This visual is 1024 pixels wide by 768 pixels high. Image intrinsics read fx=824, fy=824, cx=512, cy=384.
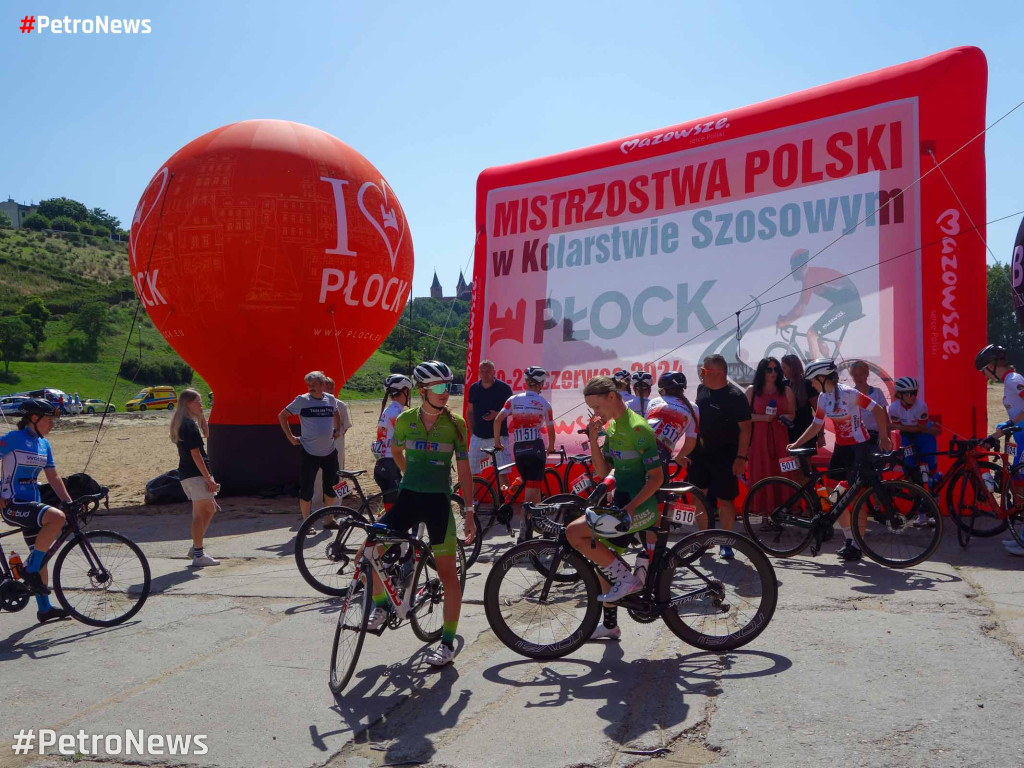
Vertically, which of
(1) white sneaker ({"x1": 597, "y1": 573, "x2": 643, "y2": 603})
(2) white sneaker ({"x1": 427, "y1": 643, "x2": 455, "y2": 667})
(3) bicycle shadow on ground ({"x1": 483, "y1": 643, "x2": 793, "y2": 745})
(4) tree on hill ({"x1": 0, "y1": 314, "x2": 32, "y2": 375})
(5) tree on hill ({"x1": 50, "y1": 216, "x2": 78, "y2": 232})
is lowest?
(3) bicycle shadow on ground ({"x1": 483, "y1": 643, "x2": 793, "y2": 745})

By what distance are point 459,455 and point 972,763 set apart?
307cm

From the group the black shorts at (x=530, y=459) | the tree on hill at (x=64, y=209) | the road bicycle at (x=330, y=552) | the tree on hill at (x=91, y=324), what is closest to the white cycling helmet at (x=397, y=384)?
the black shorts at (x=530, y=459)

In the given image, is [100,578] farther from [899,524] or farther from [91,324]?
[91,324]

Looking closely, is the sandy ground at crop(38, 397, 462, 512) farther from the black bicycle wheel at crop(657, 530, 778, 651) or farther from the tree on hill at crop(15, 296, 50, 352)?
the tree on hill at crop(15, 296, 50, 352)

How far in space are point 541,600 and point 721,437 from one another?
307 centimetres

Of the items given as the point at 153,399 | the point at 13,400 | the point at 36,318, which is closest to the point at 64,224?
the point at 36,318

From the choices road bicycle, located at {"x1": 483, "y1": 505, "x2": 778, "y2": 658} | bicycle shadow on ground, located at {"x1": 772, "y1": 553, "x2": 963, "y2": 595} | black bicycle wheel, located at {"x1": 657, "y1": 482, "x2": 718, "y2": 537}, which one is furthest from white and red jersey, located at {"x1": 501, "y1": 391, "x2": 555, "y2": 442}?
road bicycle, located at {"x1": 483, "y1": 505, "x2": 778, "y2": 658}

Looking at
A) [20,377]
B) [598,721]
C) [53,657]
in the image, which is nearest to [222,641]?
[53,657]

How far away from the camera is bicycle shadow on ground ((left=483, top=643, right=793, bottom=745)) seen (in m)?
4.03

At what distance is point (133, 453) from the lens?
71.7 feet

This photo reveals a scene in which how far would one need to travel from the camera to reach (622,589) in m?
4.85

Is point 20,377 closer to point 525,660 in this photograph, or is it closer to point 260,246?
point 260,246

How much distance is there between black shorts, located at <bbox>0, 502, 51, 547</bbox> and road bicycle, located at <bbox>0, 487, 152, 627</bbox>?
10 cm

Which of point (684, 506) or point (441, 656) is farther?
point (684, 506)
